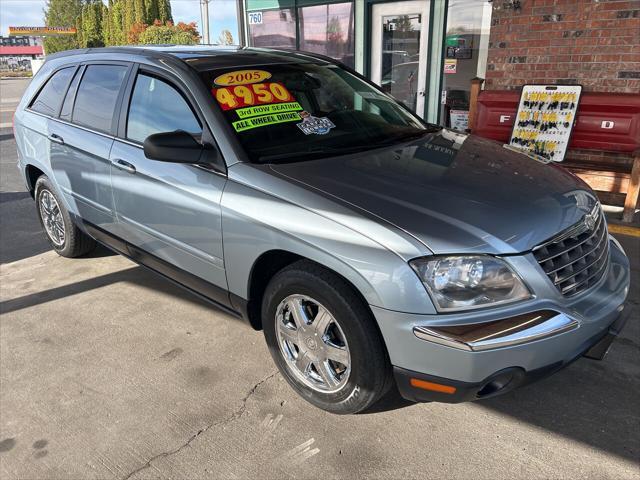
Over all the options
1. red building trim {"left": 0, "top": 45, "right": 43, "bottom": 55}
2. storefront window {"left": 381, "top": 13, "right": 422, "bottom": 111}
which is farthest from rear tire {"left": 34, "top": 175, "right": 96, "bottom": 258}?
red building trim {"left": 0, "top": 45, "right": 43, "bottom": 55}

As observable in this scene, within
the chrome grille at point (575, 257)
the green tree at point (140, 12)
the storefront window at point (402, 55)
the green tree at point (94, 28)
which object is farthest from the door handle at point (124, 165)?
the green tree at point (94, 28)

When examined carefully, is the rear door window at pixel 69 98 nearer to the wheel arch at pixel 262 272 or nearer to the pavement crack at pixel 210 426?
the wheel arch at pixel 262 272

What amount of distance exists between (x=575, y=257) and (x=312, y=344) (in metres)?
1.29

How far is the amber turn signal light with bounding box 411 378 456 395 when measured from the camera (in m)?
2.16

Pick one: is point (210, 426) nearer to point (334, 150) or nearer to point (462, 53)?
point (334, 150)

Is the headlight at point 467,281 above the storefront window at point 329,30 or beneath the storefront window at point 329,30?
beneath

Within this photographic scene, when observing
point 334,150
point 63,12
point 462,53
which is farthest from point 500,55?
point 63,12

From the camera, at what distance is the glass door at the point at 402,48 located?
7617 millimetres

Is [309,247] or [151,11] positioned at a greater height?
[151,11]

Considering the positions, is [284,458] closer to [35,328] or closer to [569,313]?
[569,313]

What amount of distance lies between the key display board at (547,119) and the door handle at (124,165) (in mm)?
4278

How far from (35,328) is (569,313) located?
334 cm

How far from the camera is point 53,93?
4344 millimetres

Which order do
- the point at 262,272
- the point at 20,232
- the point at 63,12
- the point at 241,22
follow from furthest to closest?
the point at 63,12 → the point at 241,22 → the point at 20,232 → the point at 262,272
